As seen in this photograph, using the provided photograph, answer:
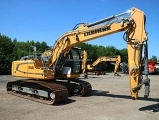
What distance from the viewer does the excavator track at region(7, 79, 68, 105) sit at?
38.5 feet

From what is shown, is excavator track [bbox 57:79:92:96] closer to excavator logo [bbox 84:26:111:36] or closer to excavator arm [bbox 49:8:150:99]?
excavator arm [bbox 49:8:150:99]

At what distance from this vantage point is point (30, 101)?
12.2m

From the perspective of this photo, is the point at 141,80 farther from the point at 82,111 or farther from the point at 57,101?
the point at 57,101

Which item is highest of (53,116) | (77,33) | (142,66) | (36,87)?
(77,33)

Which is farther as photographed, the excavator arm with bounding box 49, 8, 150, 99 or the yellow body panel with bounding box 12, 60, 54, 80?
the yellow body panel with bounding box 12, 60, 54, 80

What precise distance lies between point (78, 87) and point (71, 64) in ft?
4.60

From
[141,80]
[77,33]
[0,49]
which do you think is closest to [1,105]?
[77,33]

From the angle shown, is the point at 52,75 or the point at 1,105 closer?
the point at 1,105

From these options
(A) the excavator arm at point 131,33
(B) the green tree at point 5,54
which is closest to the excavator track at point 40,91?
(A) the excavator arm at point 131,33

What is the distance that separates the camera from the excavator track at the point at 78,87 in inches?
551

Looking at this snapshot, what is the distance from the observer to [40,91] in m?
12.4

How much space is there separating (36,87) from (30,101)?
977 millimetres

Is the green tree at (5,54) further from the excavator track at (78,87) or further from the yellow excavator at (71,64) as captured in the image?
the excavator track at (78,87)

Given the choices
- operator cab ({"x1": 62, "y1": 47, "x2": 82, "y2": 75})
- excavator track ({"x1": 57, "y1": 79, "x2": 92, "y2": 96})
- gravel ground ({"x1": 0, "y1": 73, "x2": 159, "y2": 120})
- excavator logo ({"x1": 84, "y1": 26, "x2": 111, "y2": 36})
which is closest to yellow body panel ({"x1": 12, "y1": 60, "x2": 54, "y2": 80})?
operator cab ({"x1": 62, "y1": 47, "x2": 82, "y2": 75})
